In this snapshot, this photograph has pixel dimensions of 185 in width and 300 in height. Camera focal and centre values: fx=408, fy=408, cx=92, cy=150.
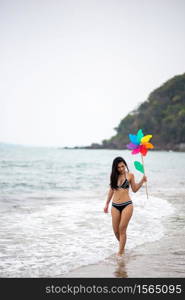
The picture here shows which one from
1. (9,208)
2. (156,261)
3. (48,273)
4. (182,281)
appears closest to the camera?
(182,281)

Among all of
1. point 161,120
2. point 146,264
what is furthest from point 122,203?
point 161,120

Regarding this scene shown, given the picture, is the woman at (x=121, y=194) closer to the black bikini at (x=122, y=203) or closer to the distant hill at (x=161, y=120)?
the black bikini at (x=122, y=203)

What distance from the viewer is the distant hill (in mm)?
133625

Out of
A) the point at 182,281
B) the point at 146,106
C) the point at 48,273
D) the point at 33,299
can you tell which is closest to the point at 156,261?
the point at 182,281

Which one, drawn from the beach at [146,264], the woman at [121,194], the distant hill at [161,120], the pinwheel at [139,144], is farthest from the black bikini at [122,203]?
the distant hill at [161,120]

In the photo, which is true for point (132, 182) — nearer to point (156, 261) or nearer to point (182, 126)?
point (156, 261)

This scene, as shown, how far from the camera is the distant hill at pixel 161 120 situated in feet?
438

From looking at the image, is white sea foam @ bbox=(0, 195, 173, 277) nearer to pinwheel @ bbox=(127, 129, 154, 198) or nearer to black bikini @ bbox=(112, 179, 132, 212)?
black bikini @ bbox=(112, 179, 132, 212)

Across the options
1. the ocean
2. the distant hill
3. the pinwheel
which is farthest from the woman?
the distant hill

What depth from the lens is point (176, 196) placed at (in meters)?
16.4

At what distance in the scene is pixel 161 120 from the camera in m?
143

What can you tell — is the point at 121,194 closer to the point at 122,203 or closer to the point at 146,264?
the point at 122,203

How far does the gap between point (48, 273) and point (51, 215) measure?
553 cm

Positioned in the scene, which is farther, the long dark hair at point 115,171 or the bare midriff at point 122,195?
the bare midriff at point 122,195
